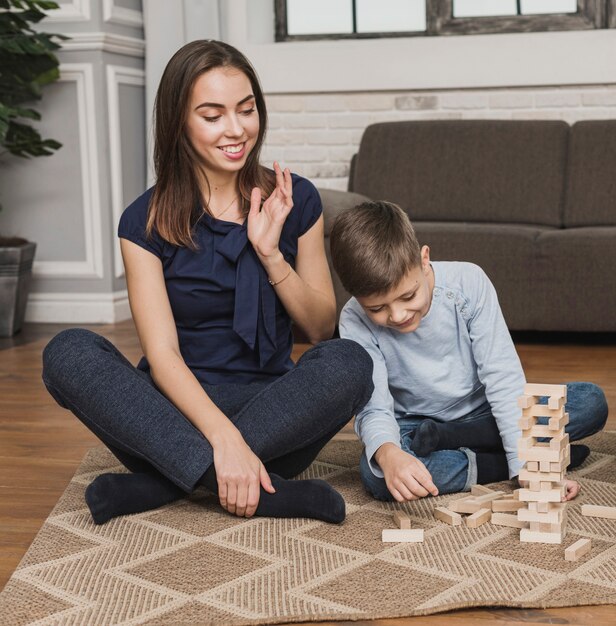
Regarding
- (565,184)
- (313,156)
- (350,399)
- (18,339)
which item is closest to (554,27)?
(565,184)

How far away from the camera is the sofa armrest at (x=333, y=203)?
3.29m

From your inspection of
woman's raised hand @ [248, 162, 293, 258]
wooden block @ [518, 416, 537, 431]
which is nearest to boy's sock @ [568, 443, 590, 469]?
wooden block @ [518, 416, 537, 431]

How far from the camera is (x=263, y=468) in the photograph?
5.65 feet

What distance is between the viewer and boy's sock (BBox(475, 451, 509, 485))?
1.89 meters

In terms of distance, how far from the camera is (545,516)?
1.61 m

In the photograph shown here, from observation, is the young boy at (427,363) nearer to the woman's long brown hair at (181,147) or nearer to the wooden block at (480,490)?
the wooden block at (480,490)

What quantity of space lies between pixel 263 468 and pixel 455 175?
2311 mm

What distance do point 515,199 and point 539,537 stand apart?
7.59 ft

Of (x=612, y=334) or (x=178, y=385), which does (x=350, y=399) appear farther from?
(x=612, y=334)

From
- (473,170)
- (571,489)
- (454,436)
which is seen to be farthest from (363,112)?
(571,489)

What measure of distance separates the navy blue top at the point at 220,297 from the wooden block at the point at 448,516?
0.42 metres

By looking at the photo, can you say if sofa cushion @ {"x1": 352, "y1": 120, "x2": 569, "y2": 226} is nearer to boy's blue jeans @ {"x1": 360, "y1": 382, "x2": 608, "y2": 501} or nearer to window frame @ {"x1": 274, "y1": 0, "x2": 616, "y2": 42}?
window frame @ {"x1": 274, "y1": 0, "x2": 616, "y2": 42}

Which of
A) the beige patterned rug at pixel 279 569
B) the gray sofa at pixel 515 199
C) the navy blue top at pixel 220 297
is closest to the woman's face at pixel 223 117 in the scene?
the navy blue top at pixel 220 297

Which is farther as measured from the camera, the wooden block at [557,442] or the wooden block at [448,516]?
the wooden block at [448,516]
